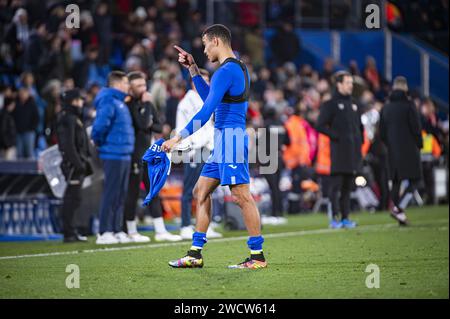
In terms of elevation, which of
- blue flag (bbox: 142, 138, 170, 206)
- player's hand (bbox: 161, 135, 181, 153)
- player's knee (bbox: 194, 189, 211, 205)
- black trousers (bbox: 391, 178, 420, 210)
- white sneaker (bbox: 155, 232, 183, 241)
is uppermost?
player's hand (bbox: 161, 135, 181, 153)

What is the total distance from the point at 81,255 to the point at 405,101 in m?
6.92

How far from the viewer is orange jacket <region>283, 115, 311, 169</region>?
2200 cm

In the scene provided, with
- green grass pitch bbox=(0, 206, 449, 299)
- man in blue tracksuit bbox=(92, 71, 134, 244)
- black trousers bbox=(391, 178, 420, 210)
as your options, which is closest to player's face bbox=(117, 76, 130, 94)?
man in blue tracksuit bbox=(92, 71, 134, 244)

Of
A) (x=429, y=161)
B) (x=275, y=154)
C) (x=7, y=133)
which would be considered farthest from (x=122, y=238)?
(x=429, y=161)

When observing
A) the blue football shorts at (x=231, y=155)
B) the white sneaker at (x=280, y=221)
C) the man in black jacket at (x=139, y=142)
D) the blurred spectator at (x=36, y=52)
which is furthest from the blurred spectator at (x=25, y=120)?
the blue football shorts at (x=231, y=155)

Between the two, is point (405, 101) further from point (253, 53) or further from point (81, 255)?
point (253, 53)

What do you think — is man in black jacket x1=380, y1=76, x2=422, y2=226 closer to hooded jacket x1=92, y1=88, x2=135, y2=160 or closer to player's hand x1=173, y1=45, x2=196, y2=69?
hooded jacket x1=92, y1=88, x2=135, y2=160

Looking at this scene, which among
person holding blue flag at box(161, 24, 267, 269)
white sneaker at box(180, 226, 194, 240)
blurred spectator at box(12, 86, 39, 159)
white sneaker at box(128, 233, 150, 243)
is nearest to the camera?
person holding blue flag at box(161, 24, 267, 269)

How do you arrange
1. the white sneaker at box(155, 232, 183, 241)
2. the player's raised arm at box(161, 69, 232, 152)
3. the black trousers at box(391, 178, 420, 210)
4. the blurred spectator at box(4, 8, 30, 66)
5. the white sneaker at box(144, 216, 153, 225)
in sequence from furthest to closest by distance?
the blurred spectator at box(4, 8, 30, 66)
the white sneaker at box(144, 216, 153, 225)
the black trousers at box(391, 178, 420, 210)
the white sneaker at box(155, 232, 183, 241)
the player's raised arm at box(161, 69, 232, 152)

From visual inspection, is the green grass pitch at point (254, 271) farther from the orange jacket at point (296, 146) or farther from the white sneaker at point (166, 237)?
the orange jacket at point (296, 146)

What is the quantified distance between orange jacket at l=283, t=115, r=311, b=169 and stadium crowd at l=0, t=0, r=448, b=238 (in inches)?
1.1

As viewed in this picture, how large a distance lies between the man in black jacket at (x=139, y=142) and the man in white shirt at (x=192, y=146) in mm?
330

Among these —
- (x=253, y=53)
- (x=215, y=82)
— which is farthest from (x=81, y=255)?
(x=253, y=53)

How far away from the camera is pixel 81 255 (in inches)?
496
